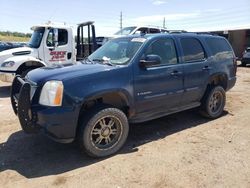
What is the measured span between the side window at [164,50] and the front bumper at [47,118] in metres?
1.85

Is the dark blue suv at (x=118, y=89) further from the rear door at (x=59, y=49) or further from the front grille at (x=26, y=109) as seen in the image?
the rear door at (x=59, y=49)

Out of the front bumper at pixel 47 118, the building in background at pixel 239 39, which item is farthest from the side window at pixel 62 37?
the building in background at pixel 239 39

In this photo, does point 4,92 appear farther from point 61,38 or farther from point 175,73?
point 175,73

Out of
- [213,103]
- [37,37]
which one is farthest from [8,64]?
[213,103]

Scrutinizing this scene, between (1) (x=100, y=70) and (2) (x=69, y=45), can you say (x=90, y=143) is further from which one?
(2) (x=69, y=45)

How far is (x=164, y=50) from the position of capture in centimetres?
565

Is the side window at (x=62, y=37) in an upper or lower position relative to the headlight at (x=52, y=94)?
upper

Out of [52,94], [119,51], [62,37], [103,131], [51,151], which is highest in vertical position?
[62,37]

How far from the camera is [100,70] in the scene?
4.70 metres

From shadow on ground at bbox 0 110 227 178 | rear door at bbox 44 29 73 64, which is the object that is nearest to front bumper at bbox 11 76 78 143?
shadow on ground at bbox 0 110 227 178

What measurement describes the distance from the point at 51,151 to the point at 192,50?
3.33 metres

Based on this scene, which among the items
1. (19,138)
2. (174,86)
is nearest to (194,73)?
(174,86)

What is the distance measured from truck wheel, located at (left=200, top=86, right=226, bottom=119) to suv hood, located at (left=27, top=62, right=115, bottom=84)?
2.64 meters

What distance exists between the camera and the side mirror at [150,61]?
5.05 m
